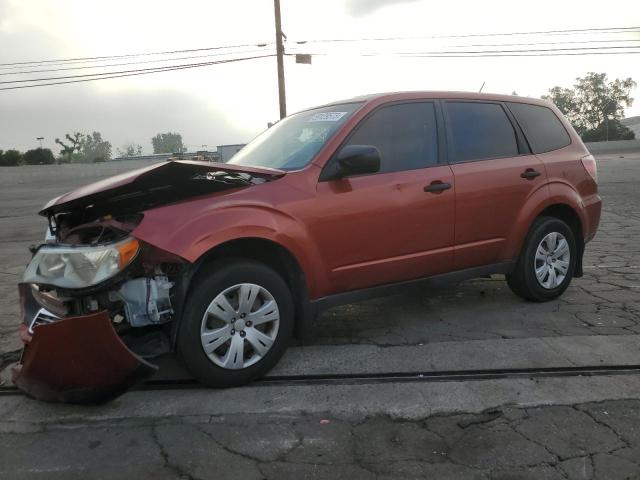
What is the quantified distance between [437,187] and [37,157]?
4200cm

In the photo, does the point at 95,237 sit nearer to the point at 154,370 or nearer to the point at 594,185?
the point at 154,370

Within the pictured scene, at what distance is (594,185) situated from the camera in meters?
5.29

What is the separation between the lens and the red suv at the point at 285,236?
3043 millimetres

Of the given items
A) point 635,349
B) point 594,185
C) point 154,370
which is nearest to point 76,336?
point 154,370

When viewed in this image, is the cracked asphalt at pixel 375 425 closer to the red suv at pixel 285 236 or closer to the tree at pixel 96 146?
the red suv at pixel 285 236

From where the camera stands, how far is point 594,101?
87688 millimetres

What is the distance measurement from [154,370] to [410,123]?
2702 mm

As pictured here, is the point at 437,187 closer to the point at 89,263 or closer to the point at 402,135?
the point at 402,135

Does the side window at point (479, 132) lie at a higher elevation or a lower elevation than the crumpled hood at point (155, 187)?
higher

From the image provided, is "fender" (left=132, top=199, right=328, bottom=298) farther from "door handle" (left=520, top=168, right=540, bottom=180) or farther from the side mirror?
"door handle" (left=520, top=168, right=540, bottom=180)

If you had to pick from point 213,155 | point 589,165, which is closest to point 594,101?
point 213,155

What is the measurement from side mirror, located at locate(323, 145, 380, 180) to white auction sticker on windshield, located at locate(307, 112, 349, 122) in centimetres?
50

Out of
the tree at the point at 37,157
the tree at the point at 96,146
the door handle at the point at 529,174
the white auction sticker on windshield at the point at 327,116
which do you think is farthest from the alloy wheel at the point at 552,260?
the tree at the point at 96,146

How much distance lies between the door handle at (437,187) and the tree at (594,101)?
298 feet
